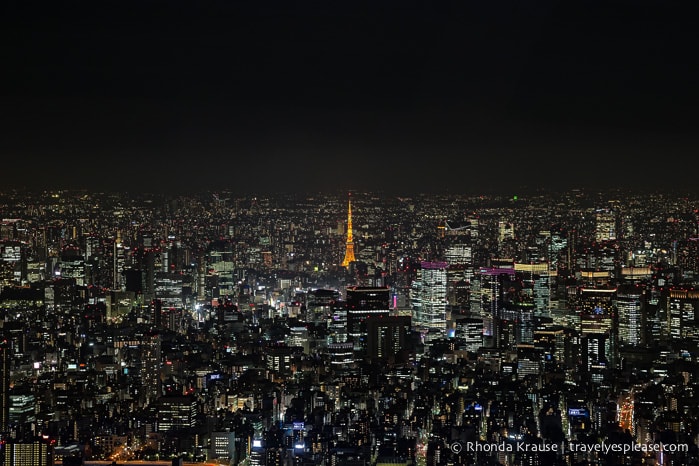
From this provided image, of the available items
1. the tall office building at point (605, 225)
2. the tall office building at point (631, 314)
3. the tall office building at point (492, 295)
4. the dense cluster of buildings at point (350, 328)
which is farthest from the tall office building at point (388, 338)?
the tall office building at point (605, 225)

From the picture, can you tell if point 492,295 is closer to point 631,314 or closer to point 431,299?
point 431,299

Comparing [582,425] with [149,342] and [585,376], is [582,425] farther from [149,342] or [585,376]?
[149,342]

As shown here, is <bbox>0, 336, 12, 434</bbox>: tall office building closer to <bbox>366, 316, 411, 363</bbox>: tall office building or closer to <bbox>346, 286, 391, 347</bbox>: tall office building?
<bbox>366, 316, 411, 363</bbox>: tall office building

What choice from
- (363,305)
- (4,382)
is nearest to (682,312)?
(363,305)

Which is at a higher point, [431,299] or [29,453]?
[431,299]

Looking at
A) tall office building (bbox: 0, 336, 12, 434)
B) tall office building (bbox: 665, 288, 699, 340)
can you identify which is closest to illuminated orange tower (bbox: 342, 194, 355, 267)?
tall office building (bbox: 665, 288, 699, 340)

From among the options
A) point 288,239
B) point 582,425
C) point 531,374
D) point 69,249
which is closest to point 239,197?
point 288,239

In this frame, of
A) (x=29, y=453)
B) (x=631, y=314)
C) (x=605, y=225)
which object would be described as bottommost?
(x=29, y=453)

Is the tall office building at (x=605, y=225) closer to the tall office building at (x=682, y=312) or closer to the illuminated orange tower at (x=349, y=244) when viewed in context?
the tall office building at (x=682, y=312)

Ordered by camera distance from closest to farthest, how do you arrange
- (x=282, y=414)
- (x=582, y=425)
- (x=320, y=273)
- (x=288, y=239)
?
1. (x=582, y=425)
2. (x=282, y=414)
3. (x=288, y=239)
4. (x=320, y=273)
